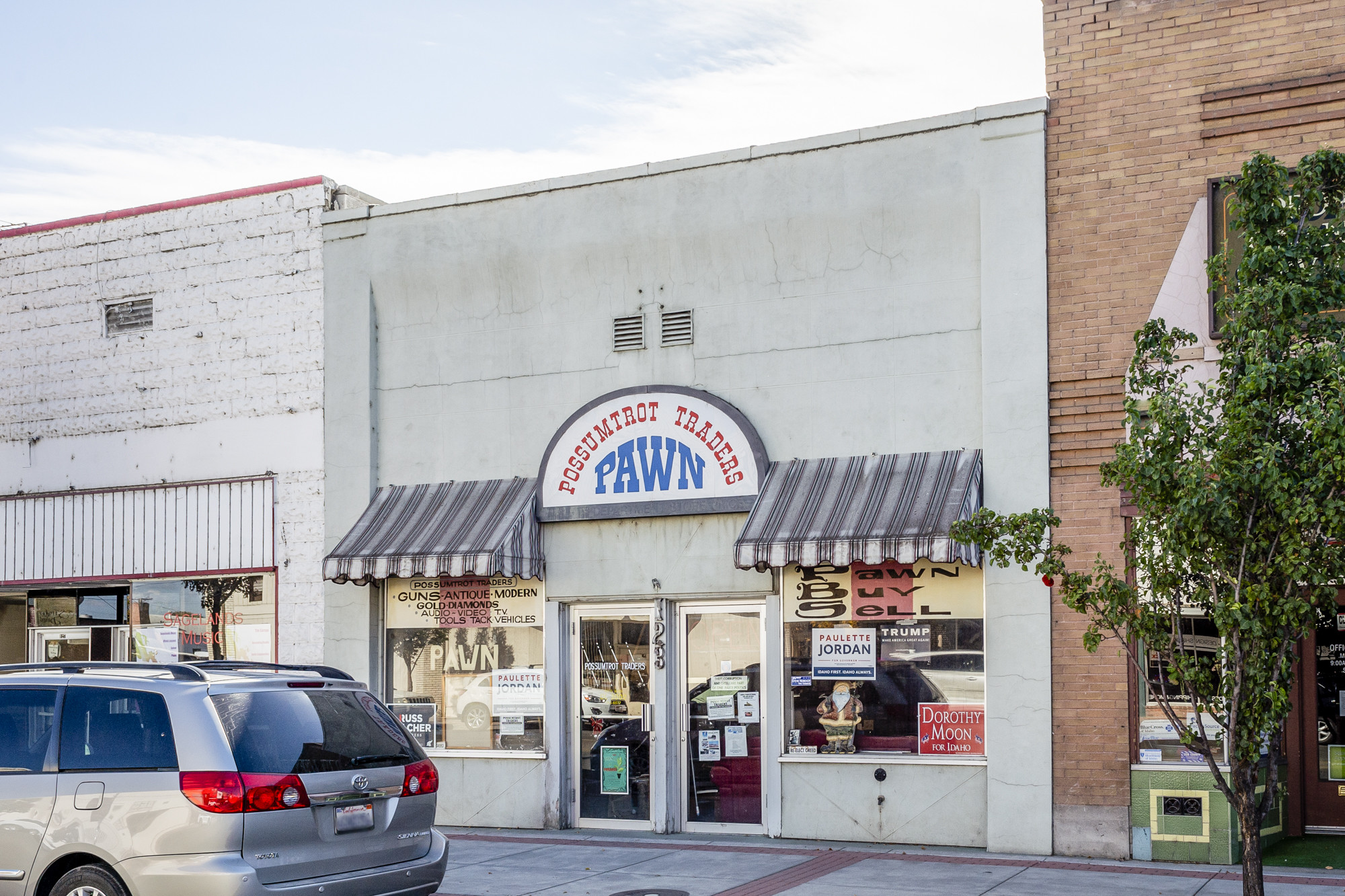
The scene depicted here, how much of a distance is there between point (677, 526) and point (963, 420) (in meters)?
3.02

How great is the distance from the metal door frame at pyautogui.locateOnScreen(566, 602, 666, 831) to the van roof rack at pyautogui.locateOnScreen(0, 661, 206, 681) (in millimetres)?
6087

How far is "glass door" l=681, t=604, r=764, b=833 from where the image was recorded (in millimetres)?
13188

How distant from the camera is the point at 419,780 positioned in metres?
8.39

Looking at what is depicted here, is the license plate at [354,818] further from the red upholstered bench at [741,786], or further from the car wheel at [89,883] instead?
the red upholstered bench at [741,786]

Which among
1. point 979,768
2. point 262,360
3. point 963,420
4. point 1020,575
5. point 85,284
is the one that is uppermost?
point 85,284

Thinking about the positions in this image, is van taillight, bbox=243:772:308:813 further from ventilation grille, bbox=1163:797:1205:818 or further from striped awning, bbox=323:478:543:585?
ventilation grille, bbox=1163:797:1205:818

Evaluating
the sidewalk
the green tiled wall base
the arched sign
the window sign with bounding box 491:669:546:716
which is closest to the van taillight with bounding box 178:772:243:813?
the sidewalk

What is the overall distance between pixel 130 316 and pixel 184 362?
1.12 m

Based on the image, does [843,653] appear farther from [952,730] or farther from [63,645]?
[63,645]

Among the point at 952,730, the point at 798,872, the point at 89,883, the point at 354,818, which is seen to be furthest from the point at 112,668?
the point at 952,730

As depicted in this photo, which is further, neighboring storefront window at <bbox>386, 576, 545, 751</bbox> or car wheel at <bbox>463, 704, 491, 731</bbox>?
car wheel at <bbox>463, 704, 491, 731</bbox>

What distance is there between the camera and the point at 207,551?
52.1 feet

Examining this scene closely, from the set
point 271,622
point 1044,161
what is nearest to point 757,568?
point 1044,161

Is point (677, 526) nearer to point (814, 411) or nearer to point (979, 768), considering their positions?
point (814, 411)
